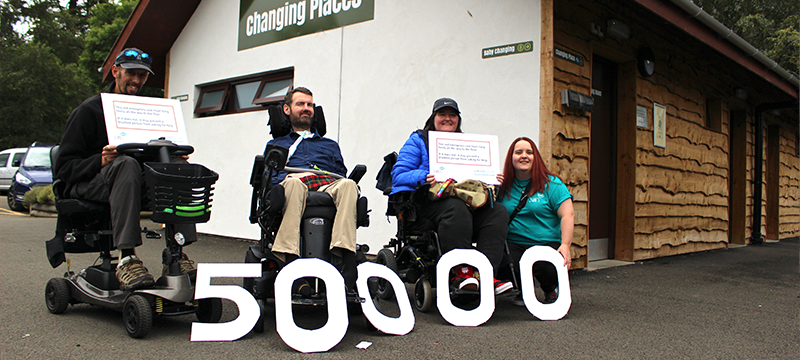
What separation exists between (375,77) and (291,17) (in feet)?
6.40

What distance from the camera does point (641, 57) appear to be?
6496 mm

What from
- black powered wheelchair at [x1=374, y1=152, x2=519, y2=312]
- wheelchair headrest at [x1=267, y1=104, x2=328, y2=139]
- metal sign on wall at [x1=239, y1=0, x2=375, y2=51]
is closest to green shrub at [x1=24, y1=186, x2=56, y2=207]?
metal sign on wall at [x1=239, y1=0, x2=375, y2=51]

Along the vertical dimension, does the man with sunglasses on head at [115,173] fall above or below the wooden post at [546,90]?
below

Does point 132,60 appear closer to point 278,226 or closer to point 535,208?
point 278,226

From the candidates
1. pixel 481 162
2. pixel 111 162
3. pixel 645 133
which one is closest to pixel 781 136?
pixel 645 133

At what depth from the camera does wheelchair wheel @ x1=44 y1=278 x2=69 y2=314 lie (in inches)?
128

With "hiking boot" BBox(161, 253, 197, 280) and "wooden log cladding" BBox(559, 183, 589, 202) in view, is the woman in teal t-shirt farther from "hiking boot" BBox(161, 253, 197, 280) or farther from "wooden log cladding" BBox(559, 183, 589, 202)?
"hiking boot" BBox(161, 253, 197, 280)

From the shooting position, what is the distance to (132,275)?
294 cm

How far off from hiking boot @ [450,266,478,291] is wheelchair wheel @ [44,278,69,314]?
2.32 meters

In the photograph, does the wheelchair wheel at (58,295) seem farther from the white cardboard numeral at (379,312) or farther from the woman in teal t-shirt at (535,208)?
the woman in teal t-shirt at (535,208)

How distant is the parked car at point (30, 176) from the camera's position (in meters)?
12.6

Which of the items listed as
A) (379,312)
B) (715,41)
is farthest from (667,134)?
(379,312)

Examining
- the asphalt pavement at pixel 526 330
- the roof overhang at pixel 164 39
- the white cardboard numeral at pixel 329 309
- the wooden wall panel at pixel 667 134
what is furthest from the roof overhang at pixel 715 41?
the white cardboard numeral at pixel 329 309

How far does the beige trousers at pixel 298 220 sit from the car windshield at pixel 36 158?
12970 mm
